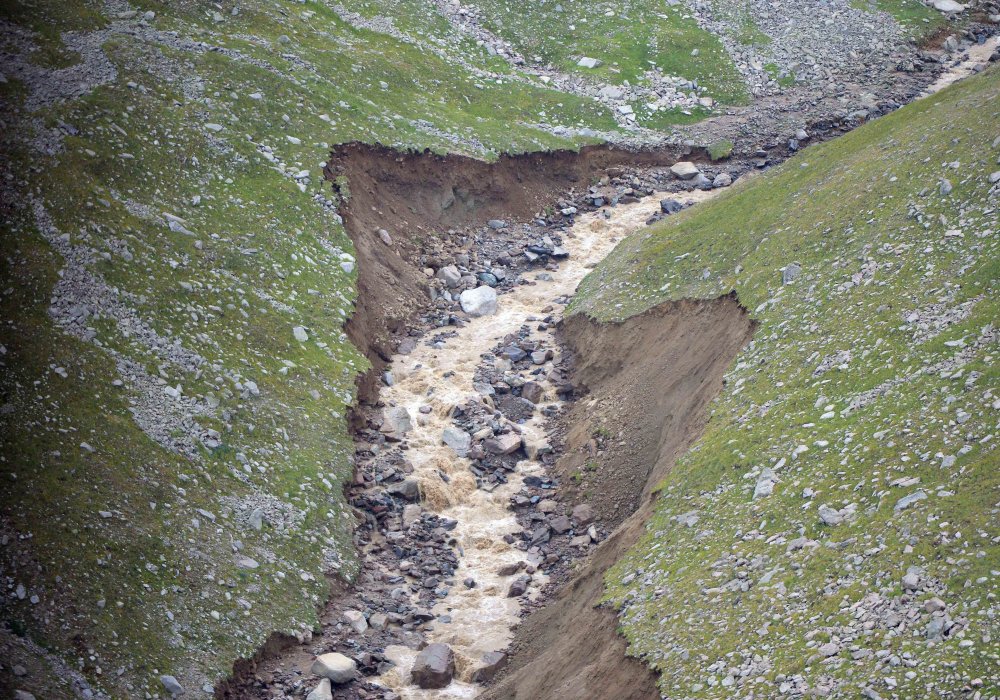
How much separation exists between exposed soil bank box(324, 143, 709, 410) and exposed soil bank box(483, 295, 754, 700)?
689 cm

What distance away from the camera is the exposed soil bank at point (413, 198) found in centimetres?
3247

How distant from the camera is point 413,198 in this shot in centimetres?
3850

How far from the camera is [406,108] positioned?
41.6 m

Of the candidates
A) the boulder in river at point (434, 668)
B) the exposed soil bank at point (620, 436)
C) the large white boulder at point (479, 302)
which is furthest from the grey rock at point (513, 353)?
the boulder in river at point (434, 668)

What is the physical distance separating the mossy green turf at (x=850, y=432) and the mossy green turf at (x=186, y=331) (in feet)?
30.5

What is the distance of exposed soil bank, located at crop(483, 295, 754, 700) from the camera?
1739 cm

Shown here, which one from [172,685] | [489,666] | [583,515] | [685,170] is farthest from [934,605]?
[685,170]

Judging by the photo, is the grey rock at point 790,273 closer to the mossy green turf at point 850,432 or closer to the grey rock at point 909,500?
the mossy green turf at point 850,432

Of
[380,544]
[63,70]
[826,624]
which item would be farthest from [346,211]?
[826,624]

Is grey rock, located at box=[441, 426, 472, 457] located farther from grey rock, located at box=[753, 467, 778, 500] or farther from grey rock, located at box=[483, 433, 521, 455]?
grey rock, located at box=[753, 467, 778, 500]

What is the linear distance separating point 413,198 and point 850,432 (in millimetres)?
25027

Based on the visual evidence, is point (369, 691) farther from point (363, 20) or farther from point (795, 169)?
point (363, 20)

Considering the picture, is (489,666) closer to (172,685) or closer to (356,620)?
(356,620)

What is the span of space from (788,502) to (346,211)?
2225 centimetres
